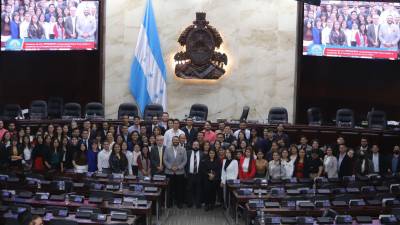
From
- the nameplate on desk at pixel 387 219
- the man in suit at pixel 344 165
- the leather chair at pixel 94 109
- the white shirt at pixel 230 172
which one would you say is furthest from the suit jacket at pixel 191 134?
the nameplate on desk at pixel 387 219

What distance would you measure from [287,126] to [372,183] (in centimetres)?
485

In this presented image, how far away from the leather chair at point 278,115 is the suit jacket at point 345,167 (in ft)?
14.5

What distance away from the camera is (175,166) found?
18.7m

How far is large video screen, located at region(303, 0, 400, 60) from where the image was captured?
24.5 metres

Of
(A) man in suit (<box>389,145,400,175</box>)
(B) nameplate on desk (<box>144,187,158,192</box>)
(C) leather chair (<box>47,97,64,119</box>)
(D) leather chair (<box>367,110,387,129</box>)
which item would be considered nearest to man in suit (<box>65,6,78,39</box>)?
(C) leather chair (<box>47,97,64,119</box>)

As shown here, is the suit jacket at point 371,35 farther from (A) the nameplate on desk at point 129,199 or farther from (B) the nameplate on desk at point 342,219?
(A) the nameplate on desk at point 129,199

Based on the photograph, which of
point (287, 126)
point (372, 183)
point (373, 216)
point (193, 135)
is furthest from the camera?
point (287, 126)

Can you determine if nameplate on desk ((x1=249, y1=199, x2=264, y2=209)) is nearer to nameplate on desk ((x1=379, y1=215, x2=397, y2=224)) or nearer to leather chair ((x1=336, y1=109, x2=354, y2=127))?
nameplate on desk ((x1=379, y1=215, x2=397, y2=224))

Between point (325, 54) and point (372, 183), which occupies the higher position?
point (325, 54)

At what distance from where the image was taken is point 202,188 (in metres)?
18.8

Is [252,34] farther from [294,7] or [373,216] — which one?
[373,216]

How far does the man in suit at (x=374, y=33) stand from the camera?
963 inches

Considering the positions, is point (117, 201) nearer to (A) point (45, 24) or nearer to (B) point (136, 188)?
(B) point (136, 188)

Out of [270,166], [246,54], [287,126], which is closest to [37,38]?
[246,54]
